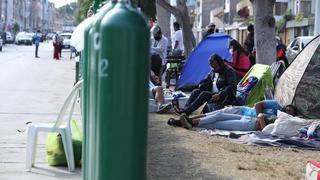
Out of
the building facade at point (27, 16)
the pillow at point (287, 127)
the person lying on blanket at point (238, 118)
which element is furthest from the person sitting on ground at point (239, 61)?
the building facade at point (27, 16)

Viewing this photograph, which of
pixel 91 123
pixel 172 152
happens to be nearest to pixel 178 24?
pixel 172 152

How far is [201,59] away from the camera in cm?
1455

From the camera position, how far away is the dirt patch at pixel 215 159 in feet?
20.4

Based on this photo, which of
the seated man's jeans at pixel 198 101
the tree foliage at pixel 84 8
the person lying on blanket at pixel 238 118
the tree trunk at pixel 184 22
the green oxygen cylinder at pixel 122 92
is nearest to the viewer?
the green oxygen cylinder at pixel 122 92

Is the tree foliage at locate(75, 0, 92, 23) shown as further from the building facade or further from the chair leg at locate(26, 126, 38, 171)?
the building facade

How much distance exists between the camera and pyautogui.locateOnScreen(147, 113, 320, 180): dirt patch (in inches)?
245

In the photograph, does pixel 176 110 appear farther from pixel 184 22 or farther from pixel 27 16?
pixel 27 16

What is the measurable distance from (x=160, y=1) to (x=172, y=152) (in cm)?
1353

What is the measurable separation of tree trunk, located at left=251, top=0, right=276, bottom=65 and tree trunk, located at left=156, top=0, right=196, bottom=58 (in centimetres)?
656

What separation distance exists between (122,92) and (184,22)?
58.0ft

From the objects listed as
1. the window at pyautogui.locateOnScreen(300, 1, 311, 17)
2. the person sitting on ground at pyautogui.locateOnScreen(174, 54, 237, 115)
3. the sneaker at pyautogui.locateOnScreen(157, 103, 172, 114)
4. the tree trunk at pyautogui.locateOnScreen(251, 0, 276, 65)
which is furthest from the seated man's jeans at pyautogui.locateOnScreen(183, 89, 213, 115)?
the window at pyautogui.locateOnScreen(300, 1, 311, 17)

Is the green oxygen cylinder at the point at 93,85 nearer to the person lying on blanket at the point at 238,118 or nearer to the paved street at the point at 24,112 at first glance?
the paved street at the point at 24,112

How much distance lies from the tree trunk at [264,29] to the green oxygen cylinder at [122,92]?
1034 centimetres

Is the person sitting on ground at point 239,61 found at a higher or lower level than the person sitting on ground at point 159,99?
higher
